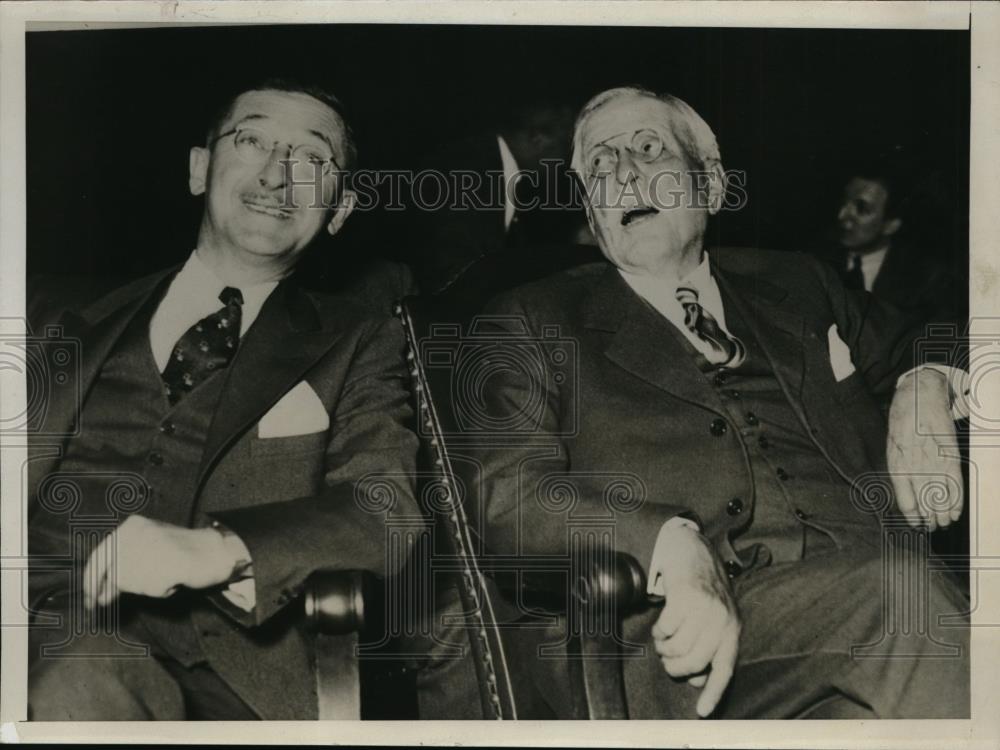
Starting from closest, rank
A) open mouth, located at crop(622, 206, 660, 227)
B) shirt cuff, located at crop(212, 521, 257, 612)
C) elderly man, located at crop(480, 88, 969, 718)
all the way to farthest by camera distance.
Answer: shirt cuff, located at crop(212, 521, 257, 612) < elderly man, located at crop(480, 88, 969, 718) < open mouth, located at crop(622, 206, 660, 227)

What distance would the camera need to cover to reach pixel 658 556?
2891 mm

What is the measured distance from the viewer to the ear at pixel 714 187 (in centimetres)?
305

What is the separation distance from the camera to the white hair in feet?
9.89

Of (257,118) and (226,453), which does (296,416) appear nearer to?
(226,453)

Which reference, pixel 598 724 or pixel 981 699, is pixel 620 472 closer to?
pixel 598 724

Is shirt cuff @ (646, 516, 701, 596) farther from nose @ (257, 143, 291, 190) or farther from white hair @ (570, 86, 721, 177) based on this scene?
nose @ (257, 143, 291, 190)

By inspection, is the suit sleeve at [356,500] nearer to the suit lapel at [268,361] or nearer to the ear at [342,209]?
the suit lapel at [268,361]

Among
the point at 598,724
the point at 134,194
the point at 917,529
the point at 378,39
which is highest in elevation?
the point at 378,39

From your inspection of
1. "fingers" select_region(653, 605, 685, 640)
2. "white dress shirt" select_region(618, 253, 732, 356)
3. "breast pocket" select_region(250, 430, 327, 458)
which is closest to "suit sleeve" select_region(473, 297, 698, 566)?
"fingers" select_region(653, 605, 685, 640)

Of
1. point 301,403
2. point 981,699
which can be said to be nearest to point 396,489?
point 301,403

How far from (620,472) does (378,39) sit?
133 cm

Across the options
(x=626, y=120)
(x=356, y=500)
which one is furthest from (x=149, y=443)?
(x=626, y=120)

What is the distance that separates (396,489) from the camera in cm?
291

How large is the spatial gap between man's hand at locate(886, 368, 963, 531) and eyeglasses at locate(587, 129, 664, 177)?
3.05 feet
